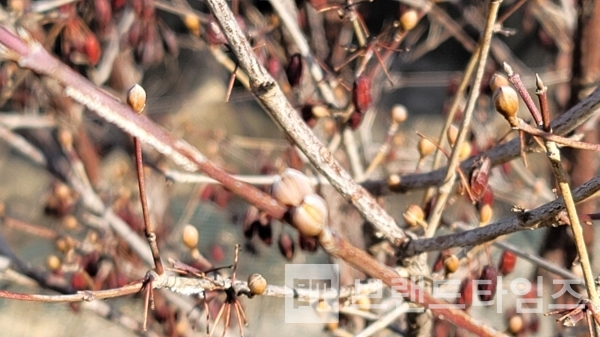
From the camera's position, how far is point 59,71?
0.39 m

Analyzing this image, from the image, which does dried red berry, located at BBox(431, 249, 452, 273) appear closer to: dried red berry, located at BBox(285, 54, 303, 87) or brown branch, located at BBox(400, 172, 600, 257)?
brown branch, located at BBox(400, 172, 600, 257)

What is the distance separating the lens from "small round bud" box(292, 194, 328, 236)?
17.5 inches

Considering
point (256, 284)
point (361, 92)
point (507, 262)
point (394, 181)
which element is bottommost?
point (256, 284)

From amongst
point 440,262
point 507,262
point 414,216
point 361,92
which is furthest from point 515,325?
point 361,92

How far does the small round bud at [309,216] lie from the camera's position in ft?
1.46

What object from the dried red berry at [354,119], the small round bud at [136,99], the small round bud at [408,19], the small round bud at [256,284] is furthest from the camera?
the dried red berry at [354,119]

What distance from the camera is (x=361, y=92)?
3.06ft

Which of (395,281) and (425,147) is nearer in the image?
(395,281)

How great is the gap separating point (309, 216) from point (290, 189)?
0.11 ft

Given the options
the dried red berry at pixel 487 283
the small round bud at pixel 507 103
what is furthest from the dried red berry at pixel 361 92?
the small round bud at pixel 507 103

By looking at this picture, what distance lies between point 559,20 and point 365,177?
0.84 metres

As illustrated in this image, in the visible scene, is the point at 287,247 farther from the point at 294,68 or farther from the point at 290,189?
the point at 290,189

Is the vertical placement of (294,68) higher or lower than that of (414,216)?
higher

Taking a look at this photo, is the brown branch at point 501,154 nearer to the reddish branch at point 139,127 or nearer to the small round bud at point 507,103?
the small round bud at point 507,103
